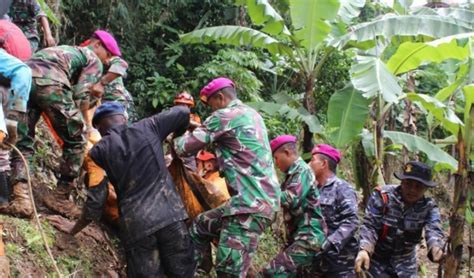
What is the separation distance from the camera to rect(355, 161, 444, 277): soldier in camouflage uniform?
4.99m

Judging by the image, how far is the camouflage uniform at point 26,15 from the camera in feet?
21.3

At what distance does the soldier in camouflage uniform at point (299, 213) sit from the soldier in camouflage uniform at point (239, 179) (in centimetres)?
54

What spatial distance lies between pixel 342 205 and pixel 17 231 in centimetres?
271

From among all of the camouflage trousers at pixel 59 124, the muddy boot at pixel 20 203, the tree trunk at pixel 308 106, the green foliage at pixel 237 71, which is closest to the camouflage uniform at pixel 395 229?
the tree trunk at pixel 308 106

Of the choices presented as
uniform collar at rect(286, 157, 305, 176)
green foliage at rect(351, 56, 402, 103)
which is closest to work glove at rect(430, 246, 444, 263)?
uniform collar at rect(286, 157, 305, 176)

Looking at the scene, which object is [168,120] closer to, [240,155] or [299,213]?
[240,155]

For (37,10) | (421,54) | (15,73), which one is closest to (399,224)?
(421,54)

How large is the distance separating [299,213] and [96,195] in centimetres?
172

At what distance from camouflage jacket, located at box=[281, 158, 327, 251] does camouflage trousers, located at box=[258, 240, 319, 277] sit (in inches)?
1.8

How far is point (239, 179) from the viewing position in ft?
14.6

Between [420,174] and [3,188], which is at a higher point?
Answer: [3,188]

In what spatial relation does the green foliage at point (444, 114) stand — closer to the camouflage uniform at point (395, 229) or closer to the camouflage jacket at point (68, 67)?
the camouflage uniform at point (395, 229)

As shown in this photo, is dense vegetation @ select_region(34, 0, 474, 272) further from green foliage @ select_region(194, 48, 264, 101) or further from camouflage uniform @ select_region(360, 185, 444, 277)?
camouflage uniform @ select_region(360, 185, 444, 277)

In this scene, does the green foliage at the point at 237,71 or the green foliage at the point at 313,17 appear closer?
the green foliage at the point at 313,17
